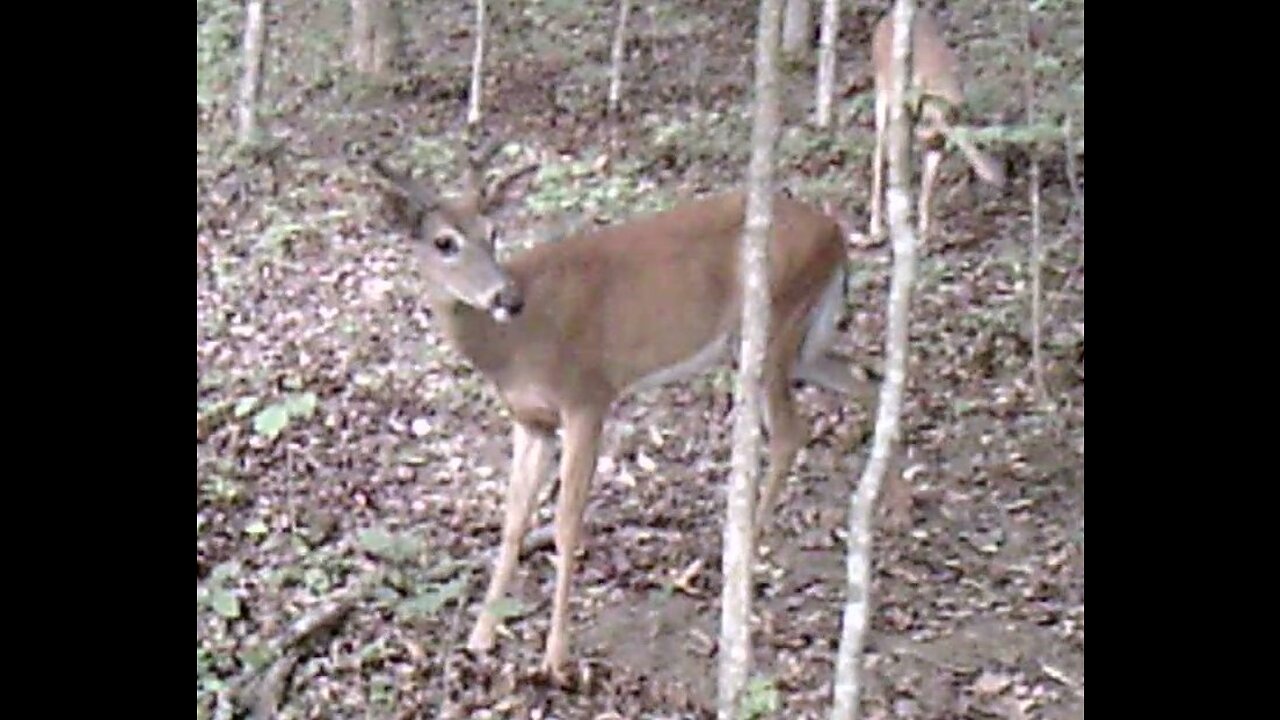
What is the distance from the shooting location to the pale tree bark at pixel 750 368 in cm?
393

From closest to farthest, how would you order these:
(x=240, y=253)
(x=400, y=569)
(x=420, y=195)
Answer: (x=420, y=195)
(x=400, y=569)
(x=240, y=253)

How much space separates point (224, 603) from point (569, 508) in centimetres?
104

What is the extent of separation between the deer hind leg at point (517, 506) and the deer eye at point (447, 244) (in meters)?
0.66

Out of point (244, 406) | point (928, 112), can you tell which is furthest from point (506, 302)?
point (928, 112)

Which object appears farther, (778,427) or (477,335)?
(778,427)

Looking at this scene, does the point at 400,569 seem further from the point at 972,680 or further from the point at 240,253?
the point at 240,253

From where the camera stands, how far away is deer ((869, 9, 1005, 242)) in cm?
916

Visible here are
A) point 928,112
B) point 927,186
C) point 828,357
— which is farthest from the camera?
point 928,112

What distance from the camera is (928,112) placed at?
9.45 meters

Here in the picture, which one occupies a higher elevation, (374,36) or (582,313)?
(374,36)

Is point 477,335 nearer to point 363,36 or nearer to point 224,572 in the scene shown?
point 224,572

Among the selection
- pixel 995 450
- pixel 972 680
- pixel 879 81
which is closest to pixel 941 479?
pixel 995 450
